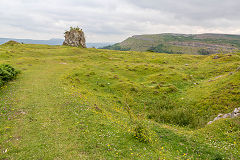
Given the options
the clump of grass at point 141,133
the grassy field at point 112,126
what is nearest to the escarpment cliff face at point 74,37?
the grassy field at point 112,126

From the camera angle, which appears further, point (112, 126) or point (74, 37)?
point (74, 37)

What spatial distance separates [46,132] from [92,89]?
1782 cm

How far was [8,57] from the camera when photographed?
52.5 metres

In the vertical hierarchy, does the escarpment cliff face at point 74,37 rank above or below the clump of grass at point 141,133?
above

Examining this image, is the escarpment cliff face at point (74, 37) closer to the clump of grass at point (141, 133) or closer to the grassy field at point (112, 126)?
the grassy field at point (112, 126)

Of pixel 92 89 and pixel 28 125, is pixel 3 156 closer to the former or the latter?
pixel 28 125

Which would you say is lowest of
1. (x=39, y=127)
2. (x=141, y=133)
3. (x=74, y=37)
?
(x=141, y=133)

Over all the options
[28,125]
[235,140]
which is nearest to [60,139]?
[28,125]

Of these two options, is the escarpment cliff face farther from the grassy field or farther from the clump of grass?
the clump of grass

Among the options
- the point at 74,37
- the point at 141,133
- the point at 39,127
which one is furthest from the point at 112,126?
the point at 74,37

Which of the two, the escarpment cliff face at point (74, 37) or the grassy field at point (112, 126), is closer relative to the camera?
the grassy field at point (112, 126)

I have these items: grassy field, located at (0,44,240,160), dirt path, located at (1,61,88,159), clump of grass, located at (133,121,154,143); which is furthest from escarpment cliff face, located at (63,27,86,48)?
clump of grass, located at (133,121,154,143)

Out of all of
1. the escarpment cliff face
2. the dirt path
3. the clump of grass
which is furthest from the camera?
the escarpment cliff face

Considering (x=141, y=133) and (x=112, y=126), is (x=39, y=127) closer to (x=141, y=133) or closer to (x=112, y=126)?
(x=112, y=126)
